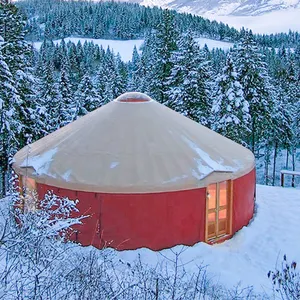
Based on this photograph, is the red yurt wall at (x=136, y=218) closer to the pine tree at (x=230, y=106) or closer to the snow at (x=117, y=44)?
the pine tree at (x=230, y=106)

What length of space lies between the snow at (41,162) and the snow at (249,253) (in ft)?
7.81

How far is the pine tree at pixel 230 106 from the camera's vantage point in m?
20.6

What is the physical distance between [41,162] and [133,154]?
1.98 metres

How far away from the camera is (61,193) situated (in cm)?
853

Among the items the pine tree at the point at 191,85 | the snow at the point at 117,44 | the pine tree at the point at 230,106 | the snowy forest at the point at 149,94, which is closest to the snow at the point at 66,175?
the snowy forest at the point at 149,94

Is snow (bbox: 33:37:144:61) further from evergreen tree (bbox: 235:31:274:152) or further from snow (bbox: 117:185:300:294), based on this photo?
snow (bbox: 117:185:300:294)

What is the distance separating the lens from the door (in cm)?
888

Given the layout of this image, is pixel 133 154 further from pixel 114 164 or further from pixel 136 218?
pixel 136 218

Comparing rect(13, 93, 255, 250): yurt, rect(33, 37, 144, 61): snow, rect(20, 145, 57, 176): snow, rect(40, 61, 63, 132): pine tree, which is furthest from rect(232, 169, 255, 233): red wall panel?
rect(33, 37, 144, 61): snow

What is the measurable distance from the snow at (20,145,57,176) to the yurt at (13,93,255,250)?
0.02 m

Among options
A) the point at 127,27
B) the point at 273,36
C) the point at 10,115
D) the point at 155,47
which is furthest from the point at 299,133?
the point at 273,36

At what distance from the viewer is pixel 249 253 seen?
8469 millimetres

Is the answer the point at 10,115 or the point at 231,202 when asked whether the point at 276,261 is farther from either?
the point at 10,115

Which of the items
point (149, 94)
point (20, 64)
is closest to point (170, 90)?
point (149, 94)
